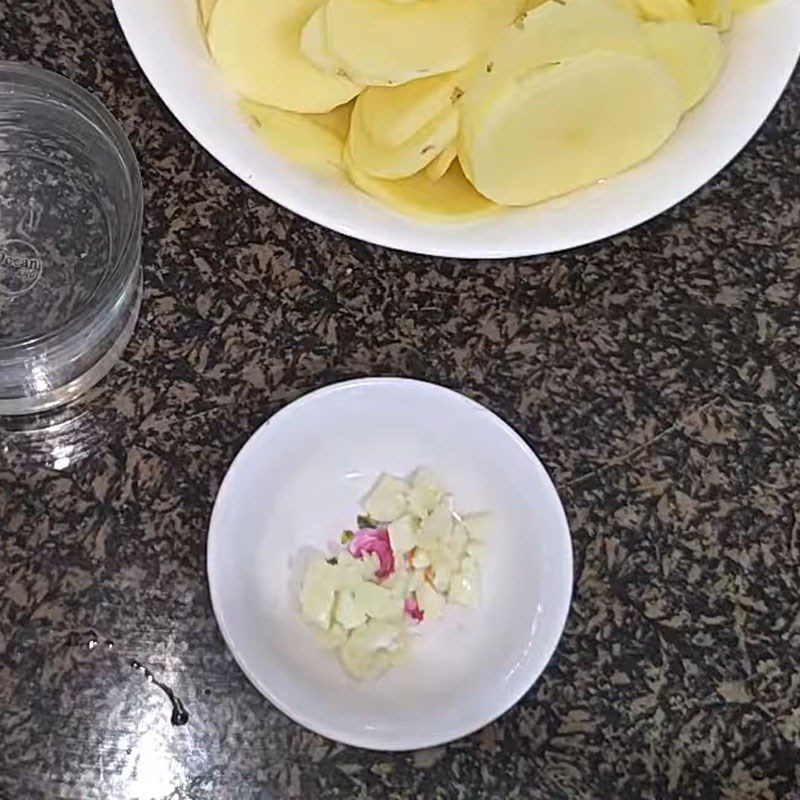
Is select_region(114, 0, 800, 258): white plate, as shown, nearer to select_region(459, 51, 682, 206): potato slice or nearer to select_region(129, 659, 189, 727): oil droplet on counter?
select_region(459, 51, 682, 206): potato slice

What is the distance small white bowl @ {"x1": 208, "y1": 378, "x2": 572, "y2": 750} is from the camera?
73 centimetres

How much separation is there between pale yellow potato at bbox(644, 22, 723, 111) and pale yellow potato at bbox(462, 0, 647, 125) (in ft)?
0.12

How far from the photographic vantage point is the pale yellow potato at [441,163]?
2.39ft

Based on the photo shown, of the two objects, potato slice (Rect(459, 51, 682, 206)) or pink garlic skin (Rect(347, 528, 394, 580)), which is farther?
pink garlic skin (Rect(347, 528, 394, 580))

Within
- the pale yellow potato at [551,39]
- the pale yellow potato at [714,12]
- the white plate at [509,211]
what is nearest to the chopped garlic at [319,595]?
the white plate at [509,211]

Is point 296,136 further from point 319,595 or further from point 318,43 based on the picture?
point 319,595

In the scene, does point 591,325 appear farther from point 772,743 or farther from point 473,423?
point 772,743

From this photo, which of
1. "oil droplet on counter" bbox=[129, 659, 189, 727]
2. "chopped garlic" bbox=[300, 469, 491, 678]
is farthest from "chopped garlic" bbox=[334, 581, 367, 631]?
"oil droplet on counter" bbox=[129, 659, 189, 727]

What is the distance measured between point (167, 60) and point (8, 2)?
0.91 feet

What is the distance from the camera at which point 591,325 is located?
2.84ft

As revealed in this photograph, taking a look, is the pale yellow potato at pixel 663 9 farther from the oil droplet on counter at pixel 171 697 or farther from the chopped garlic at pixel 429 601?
the oil droplet on counter at pixel 171 697

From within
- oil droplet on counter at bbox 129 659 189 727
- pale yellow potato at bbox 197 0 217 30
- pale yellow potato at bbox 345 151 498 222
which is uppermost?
pale yellow potato at bbox 197 0 217 30

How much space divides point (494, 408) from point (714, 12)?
0.31 m

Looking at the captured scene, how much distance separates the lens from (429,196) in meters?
0.74
